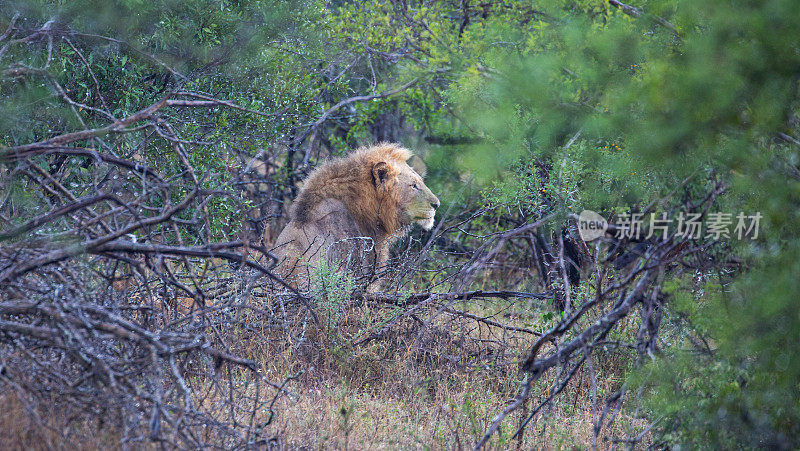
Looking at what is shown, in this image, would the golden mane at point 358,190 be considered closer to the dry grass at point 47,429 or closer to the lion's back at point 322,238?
the lion's back at point 322,238

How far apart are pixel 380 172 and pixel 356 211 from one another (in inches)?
18.5

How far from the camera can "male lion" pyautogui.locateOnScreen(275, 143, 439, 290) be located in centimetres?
678

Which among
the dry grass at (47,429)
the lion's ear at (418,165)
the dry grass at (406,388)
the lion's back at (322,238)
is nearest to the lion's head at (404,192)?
the lion's back at (322,238)

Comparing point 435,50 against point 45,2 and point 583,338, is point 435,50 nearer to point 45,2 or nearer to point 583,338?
point 45,2

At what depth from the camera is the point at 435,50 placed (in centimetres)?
845

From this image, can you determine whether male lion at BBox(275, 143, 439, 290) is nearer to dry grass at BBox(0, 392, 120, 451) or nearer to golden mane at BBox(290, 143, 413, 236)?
golden mane at BBox(290, 143, 413, 236)

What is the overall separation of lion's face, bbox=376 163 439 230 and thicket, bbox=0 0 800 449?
0.56 meters

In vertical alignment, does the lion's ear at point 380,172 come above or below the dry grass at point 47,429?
below

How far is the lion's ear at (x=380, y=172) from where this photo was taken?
290 inches

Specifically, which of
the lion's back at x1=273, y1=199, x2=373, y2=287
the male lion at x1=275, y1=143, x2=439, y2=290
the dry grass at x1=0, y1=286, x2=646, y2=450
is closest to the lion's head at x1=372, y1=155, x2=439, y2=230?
the male lion at x1=275, y1=143, x2=439, y2=290

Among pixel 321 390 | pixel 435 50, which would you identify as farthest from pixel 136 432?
pixel 435 50

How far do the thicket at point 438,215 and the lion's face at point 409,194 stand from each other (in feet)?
1.84

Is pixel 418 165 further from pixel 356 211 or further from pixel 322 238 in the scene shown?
pixel 322 238

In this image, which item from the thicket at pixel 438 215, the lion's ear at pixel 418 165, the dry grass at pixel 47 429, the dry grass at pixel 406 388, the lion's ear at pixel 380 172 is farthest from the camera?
the lion's ear at pixel 418 165
